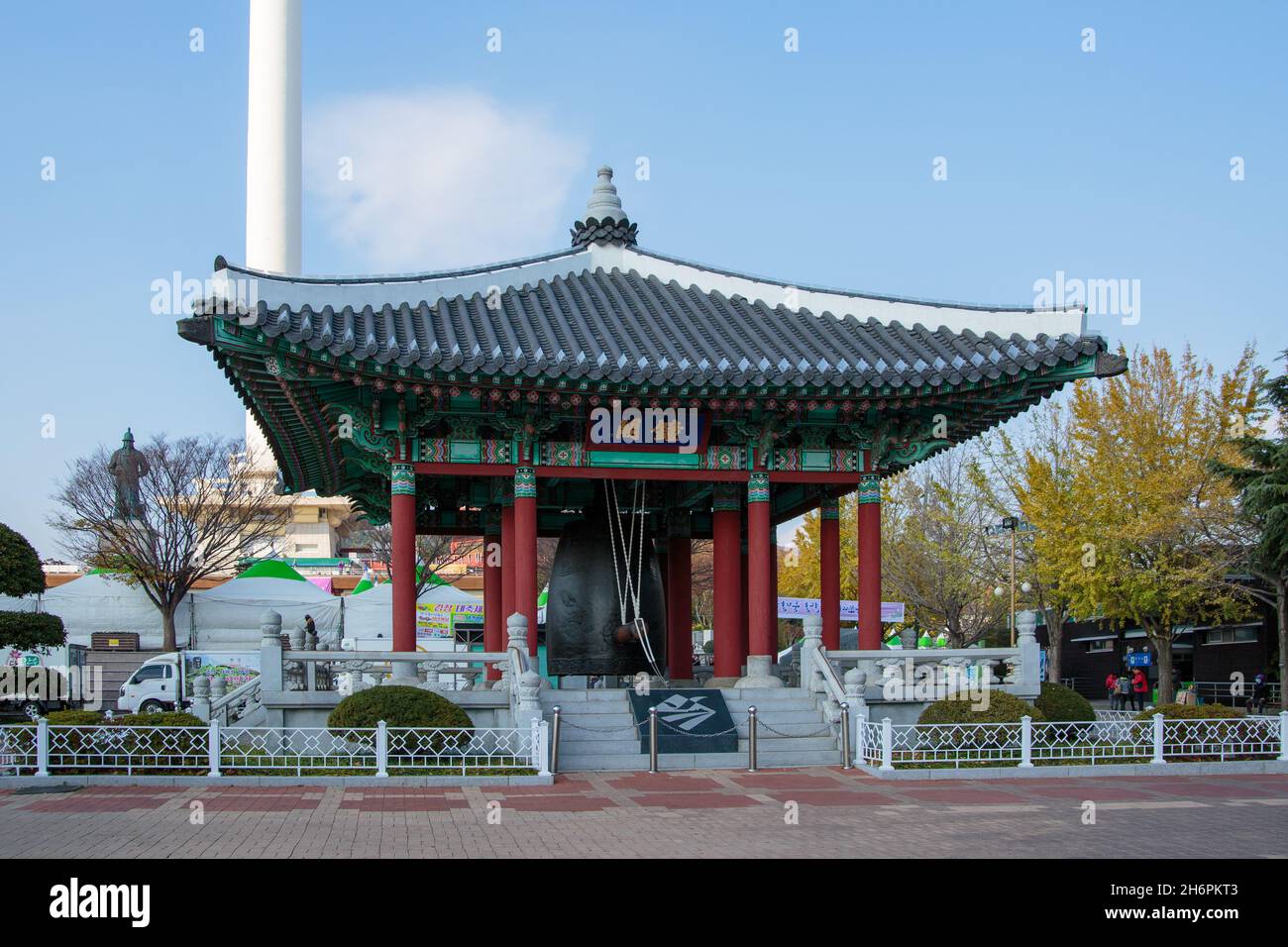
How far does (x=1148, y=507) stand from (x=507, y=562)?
2069cm

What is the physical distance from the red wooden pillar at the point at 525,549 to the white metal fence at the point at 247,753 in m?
3.20

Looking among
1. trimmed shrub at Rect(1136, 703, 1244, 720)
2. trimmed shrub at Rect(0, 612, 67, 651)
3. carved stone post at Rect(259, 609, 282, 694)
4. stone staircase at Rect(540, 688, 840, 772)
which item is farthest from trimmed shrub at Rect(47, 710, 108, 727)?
trimmed shrub at Rect(1136, 703, 1244, 720)

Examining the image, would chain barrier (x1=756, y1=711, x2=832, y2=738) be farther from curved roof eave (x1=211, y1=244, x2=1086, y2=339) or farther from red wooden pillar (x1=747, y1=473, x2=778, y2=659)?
curved roof eave (x1=211, y1=244, x2=1086, y2=339)

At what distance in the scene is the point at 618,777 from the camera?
17375 millimetres

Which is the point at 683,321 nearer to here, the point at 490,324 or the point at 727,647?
the point at 490,324

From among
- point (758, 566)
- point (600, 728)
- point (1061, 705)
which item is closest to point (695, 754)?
point (600, 728)

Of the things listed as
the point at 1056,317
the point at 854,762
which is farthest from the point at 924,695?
the point at 1056,317

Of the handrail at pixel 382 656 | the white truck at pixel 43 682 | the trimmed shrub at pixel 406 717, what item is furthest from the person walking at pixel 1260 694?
the white truck at pixel 43 682

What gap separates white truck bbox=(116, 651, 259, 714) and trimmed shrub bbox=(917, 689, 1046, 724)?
21.8 m

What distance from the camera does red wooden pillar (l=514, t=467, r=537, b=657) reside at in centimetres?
2042

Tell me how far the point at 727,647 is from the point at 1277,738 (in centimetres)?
862

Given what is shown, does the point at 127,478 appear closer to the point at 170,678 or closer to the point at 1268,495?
the point at 170,678

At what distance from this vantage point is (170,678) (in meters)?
36.1

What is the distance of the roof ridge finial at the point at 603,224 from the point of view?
25969 millimetres
